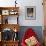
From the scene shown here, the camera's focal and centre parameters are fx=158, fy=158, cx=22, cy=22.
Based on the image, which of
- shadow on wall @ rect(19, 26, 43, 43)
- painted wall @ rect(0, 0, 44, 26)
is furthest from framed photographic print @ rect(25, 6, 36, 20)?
A: shadow on wall @ rect(19, 26, 43, 43)

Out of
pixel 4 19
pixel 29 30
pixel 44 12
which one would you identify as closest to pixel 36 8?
pixel 44 12

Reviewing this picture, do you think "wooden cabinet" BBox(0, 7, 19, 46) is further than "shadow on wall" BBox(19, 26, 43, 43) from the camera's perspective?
No

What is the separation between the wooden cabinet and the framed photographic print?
1.23 feet

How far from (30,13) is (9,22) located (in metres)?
0.86

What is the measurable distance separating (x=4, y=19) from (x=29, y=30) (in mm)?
1026

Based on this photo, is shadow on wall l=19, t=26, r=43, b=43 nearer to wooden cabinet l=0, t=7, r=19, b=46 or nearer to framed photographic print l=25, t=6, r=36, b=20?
wooden cabinet l=0, t=7, r=19, b=46

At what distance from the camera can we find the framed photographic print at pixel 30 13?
5926 millimetres

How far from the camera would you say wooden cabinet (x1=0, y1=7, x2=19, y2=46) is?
5754 millimetres

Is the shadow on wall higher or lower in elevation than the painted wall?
lower

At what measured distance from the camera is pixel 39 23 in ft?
19.4

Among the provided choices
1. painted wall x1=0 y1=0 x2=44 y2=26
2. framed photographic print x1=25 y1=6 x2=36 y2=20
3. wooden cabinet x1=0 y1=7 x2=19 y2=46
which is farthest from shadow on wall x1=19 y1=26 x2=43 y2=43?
framed photographic print x1=25 y1=6 x2=36 y2=20

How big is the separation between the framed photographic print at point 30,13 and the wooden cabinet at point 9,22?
0.38 meters

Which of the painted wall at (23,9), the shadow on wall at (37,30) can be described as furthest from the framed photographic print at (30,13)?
the shadow on wall at (37,30)

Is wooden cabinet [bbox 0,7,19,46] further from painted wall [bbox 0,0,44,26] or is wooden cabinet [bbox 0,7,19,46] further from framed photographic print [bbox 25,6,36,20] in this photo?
framed photographic print [bbox 25,6,36,20]
